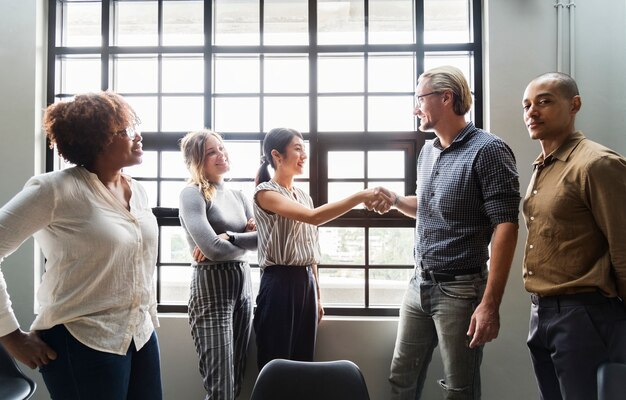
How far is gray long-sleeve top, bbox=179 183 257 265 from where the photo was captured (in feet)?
7.19

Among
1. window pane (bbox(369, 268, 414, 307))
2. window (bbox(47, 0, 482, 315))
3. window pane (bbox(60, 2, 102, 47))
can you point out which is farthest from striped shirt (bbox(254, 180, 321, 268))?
window pane (bbox(60, 2, 102, 47))

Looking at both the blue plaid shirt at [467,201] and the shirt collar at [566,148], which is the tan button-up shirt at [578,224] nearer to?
the shirt collar at [566,148]

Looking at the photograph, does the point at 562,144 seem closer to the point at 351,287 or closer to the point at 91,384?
the point at 351,287

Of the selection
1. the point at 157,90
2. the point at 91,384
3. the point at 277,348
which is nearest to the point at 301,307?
the point at 277,348

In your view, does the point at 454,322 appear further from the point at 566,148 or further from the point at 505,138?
the point at 505,138

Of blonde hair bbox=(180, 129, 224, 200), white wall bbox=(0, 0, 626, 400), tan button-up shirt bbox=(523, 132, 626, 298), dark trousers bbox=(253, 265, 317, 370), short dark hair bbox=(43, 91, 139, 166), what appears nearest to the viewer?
short dark hair bbox=(43, 91, 139, 166)

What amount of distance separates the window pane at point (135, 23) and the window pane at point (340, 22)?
1.21m

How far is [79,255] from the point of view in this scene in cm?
138

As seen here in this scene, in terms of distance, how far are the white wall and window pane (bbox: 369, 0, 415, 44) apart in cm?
52

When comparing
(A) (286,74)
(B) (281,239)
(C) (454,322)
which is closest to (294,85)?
(A) (286,74)

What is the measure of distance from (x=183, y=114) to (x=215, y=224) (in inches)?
43.2

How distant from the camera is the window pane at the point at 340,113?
9.55ft

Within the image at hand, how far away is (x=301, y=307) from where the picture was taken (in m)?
2.13

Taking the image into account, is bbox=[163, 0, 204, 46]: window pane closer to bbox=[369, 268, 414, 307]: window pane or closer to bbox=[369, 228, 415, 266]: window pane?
bbox=[369, 228, 415, 266]: window pane
